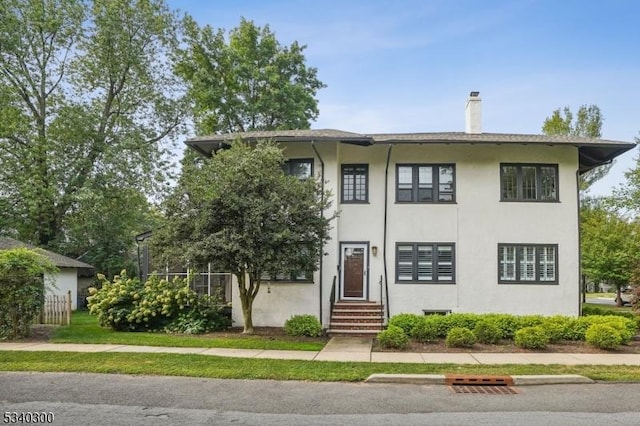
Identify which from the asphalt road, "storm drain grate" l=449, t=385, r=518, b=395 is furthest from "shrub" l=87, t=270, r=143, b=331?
"storm drain grate" l=449, t=385, r=518, b=395

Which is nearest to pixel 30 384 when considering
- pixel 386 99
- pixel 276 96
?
pixel 386 99

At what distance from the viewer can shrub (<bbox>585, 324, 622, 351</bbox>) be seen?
10797 mm

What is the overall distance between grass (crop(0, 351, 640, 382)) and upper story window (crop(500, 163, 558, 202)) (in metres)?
6.93

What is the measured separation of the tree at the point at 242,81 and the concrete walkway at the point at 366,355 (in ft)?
61.4

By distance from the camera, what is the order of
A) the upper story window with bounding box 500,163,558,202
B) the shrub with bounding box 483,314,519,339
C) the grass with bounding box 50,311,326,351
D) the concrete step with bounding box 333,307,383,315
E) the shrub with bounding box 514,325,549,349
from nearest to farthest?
1. the shrub with bounding box 514,325,549,349
2. the grass with bounding box 50,311,326,351
3. the shrub with bounding box 483,314,519,339
4. the concrete step with bounding box 333,307,383,315
5. the upper story window with bounding box 500,163,558,202

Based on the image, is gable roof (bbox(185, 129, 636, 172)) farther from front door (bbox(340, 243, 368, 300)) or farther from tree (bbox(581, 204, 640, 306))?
tree (bbox(581, 204, 640, 306))

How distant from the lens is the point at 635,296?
12930 mm

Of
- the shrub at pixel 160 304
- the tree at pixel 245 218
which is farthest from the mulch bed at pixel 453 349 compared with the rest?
the tree at pixel 245 218

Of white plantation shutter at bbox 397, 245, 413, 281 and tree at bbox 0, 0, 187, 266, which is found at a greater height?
tree at bbox 0, 0, 187, 266

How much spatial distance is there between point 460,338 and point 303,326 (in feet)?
13.7

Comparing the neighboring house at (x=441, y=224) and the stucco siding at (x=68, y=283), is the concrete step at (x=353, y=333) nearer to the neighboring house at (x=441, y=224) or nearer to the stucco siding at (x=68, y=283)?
the neighboring house at (x=441, y=224)

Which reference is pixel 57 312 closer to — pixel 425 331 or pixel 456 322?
pixel 425 331

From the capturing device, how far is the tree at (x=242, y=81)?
27406 mm

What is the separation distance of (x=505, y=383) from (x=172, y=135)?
24.3 metres
